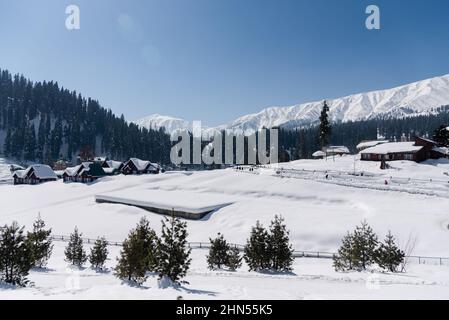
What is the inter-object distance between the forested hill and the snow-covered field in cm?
8496

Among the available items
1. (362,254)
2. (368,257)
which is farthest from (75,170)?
(368,257)

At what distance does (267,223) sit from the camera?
41.1 meters

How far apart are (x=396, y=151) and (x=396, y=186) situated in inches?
1312

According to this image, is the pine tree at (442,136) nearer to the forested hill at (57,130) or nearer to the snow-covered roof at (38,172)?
the snow-covered roof at (38,172)

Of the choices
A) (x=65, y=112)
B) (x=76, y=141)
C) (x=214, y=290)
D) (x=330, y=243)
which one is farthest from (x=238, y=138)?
(x=214, y=290)

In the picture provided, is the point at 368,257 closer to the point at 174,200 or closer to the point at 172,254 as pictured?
the point at 172,254

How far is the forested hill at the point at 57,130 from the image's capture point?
154m

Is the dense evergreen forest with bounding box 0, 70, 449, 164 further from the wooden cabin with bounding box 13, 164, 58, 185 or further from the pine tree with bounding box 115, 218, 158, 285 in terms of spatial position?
the pine tree with bounding box 115, 218, 158, 285

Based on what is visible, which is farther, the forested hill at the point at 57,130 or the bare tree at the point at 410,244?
the forested hill at the point at 57,130

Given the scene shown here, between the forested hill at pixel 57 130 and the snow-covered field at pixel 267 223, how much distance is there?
85.0 metres

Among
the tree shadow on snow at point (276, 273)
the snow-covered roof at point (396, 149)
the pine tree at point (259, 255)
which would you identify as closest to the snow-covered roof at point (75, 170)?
the snow-covered roof at point (396, 149)

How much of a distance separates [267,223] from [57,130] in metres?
157

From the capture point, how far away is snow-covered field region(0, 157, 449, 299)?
15.2m
